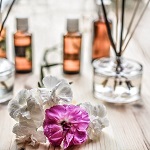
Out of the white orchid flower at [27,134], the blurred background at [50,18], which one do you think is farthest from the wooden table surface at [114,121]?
the blurred background at [50,18]

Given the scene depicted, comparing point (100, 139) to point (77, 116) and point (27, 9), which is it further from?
point (27, 9)

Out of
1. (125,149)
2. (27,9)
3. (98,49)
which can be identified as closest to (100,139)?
(125,149)

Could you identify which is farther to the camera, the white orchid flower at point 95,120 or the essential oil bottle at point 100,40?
the essential oil bottle at point 100,40

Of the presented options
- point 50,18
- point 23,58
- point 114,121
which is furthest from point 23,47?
point 50,18

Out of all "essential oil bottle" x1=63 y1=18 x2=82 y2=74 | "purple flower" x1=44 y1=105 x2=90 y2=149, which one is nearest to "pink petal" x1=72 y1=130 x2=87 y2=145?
"purple flower" x1=44 y1=105 x2=90 y2=149

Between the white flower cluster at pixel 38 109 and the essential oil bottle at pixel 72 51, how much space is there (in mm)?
385

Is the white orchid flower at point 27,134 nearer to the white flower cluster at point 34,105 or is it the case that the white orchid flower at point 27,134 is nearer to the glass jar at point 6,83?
the white flower cluster at point 34,105

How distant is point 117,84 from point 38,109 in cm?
32

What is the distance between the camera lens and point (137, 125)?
0.87 metres

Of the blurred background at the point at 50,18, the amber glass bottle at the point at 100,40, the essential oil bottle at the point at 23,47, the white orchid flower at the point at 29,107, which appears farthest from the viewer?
the blurred background at the point at 50,18

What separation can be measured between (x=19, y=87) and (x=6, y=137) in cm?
29

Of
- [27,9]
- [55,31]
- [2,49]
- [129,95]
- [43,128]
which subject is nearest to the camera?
[43,128]

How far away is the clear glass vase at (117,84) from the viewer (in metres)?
1.00

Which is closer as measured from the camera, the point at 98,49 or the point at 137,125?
the point at 137,125
